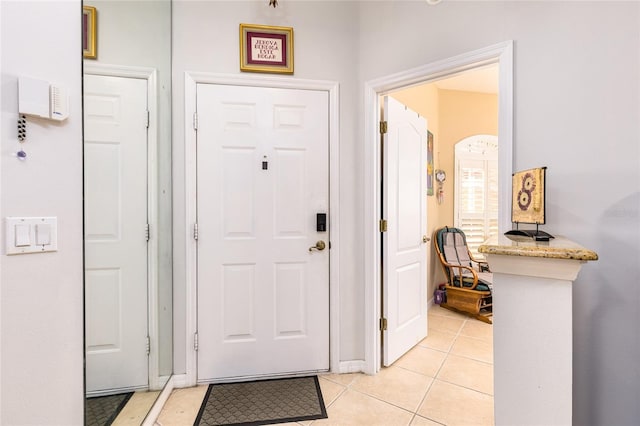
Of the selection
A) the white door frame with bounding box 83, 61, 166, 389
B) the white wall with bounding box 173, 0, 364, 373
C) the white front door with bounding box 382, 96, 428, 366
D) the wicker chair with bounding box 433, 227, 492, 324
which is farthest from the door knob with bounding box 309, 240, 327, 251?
the wicker chair with bounding box 433, 227, 492, 324

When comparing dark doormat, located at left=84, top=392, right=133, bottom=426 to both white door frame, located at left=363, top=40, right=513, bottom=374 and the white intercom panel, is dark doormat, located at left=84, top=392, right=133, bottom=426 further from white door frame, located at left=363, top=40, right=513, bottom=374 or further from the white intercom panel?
white door frame, located at left=363, top=40, right=513, bottom=374

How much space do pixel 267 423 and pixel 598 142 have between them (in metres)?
2.21

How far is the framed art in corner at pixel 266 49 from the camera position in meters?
2.02

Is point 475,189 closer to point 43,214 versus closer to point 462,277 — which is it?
point 462,277

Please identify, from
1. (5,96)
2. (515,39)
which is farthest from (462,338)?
(5,96)

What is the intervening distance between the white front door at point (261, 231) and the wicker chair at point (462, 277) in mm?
1984

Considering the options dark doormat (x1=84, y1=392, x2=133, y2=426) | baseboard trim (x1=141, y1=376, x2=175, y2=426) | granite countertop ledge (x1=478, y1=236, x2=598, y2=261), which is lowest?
baseboard trim (x1=141, y1=376, x2=175, y2=426)

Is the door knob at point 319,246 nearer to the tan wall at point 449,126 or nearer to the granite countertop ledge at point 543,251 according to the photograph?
the granite countertop ledge at point 543,251

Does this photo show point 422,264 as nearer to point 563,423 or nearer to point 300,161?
point 300,161

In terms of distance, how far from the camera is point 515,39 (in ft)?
4.93

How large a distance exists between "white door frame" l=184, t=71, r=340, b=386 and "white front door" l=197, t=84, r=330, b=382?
4 cm

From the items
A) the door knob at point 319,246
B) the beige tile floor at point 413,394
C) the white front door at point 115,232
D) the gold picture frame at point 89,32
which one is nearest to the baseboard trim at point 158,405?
the beige tile floor at point 413,394

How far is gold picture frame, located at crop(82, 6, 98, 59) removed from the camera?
3.88 ft

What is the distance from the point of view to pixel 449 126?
3.98m
